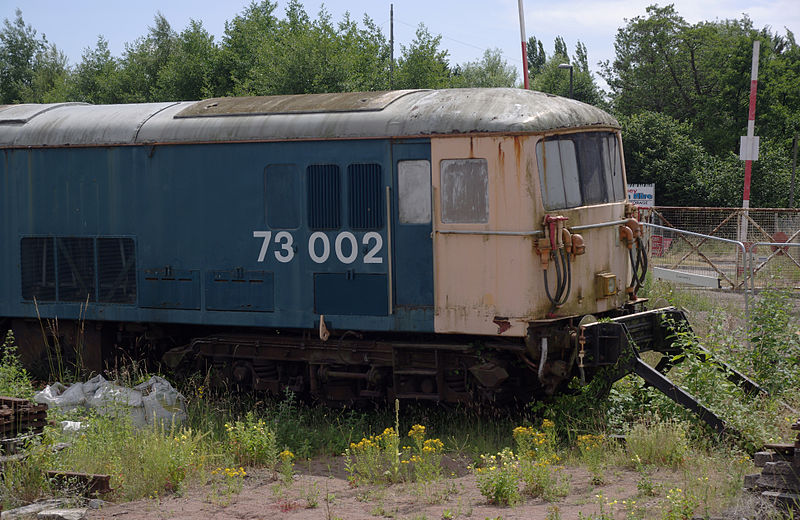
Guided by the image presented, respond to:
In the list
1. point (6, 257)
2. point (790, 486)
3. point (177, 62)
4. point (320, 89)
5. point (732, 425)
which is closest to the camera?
point (790, 486)

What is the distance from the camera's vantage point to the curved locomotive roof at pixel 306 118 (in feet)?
29.6

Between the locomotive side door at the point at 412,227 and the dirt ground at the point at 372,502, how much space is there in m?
2.08

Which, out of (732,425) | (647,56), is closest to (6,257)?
(732,425)

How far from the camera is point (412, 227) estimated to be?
30.3 feet

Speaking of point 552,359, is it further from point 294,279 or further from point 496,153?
point 294,279

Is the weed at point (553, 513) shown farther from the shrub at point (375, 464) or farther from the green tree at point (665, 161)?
the green tree at point (665, 161)

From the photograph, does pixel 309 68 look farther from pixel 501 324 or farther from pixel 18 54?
pixel 18 54

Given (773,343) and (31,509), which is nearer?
(31,509)

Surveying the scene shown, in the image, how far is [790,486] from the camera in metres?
6.06

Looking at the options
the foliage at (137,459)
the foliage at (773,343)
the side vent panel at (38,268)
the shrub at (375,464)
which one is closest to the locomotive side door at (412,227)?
the shrub at (375,464)

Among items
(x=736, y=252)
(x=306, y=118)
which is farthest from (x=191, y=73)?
(x=306, y=118)

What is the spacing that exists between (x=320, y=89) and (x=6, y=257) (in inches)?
586

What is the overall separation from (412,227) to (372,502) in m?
3.09

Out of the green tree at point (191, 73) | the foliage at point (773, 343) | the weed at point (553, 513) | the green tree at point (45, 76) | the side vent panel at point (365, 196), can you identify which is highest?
the green tree at point (45, 76)
